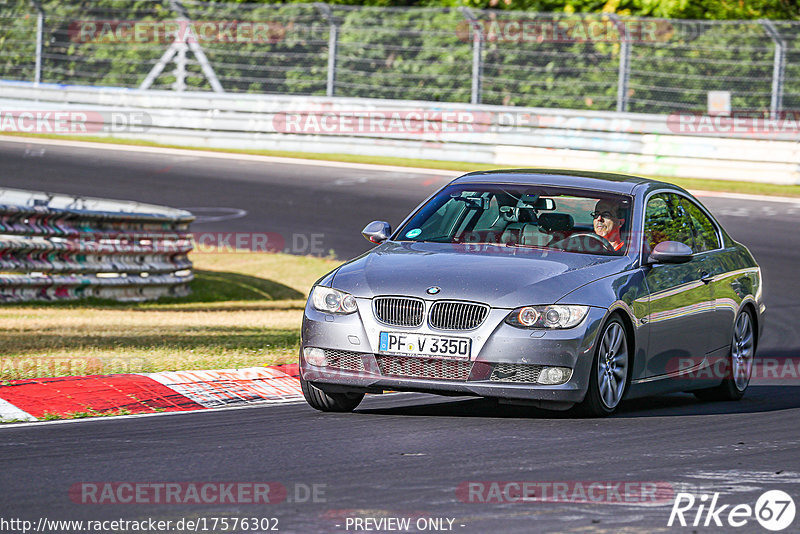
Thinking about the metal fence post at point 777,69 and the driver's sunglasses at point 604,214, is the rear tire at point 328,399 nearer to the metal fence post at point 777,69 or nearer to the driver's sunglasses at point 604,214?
the driver's sunglasses at point 604,214

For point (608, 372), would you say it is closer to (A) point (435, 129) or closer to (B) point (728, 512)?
(B) point (728, 512)

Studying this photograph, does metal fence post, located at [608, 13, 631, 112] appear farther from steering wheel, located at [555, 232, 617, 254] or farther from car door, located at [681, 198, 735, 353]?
steering wheel, located at [555, 232, 617, 254]

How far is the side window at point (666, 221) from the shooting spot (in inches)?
358

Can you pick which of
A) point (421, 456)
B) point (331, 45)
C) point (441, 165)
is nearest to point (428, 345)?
point (421, 456)

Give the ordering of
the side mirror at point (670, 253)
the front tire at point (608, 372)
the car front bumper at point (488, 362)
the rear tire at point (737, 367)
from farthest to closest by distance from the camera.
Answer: the rear tire at point (737, 367), the side mirror at point (670, 253), the front tire at point (608, 372), the car front bumper at point (488, 362)

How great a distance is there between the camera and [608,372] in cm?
811

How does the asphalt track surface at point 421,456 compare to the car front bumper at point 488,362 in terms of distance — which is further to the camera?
the car front bumper at point 488,362

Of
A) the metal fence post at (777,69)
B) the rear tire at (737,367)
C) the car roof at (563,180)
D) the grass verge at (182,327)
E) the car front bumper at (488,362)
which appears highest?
the metal fence post at (777,69)

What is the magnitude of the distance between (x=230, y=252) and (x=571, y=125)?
28.9ft

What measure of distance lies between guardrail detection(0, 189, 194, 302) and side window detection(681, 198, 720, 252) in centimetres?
713

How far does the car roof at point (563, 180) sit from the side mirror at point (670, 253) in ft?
1.83

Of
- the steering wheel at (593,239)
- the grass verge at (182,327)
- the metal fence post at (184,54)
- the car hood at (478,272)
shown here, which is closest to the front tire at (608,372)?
the car hood at (478,272)

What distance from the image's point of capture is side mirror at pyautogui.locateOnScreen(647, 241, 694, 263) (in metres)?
8.64

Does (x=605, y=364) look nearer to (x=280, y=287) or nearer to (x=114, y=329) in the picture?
(x=114, y=329)
